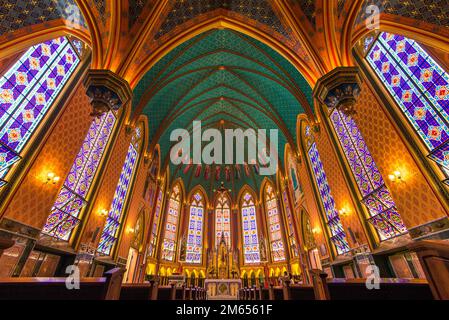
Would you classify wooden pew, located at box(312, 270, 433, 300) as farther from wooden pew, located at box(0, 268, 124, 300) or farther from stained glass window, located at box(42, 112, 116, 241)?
stained glass window, located at box(42, 112, 116, 241)

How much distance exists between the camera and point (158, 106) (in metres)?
14.9

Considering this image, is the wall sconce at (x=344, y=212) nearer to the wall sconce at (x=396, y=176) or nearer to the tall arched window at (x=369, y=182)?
the tall arched window at (x=369, y=182)

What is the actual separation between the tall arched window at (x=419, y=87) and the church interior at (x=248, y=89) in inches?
1.6

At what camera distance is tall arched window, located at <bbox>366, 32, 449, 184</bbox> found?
6.54 meters

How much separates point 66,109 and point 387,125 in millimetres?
12235

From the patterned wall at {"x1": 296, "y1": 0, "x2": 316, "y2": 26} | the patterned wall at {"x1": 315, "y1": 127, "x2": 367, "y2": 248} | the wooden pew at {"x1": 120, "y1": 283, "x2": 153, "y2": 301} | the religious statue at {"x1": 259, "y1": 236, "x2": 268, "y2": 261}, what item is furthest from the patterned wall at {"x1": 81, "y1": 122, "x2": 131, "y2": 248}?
the religious statue at {"x1": 259, "y1": 236, "x2": 268, "y2": 261}

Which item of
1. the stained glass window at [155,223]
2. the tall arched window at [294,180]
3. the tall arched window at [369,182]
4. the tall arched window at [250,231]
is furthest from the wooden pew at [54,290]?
the tall arched window at [250,231]

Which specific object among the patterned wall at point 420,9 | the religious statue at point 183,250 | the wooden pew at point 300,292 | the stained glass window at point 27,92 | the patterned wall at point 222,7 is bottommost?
the wooden pew at point 300,292

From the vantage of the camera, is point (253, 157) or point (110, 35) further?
point (253, 157)

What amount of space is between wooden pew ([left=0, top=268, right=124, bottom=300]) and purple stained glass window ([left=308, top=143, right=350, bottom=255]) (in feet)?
38.0

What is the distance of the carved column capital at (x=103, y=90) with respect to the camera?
721cm

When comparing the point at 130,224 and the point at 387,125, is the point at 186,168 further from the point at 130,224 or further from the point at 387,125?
Result: the point at 387,125

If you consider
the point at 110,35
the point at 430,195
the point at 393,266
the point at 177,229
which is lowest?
the point at 393,266
